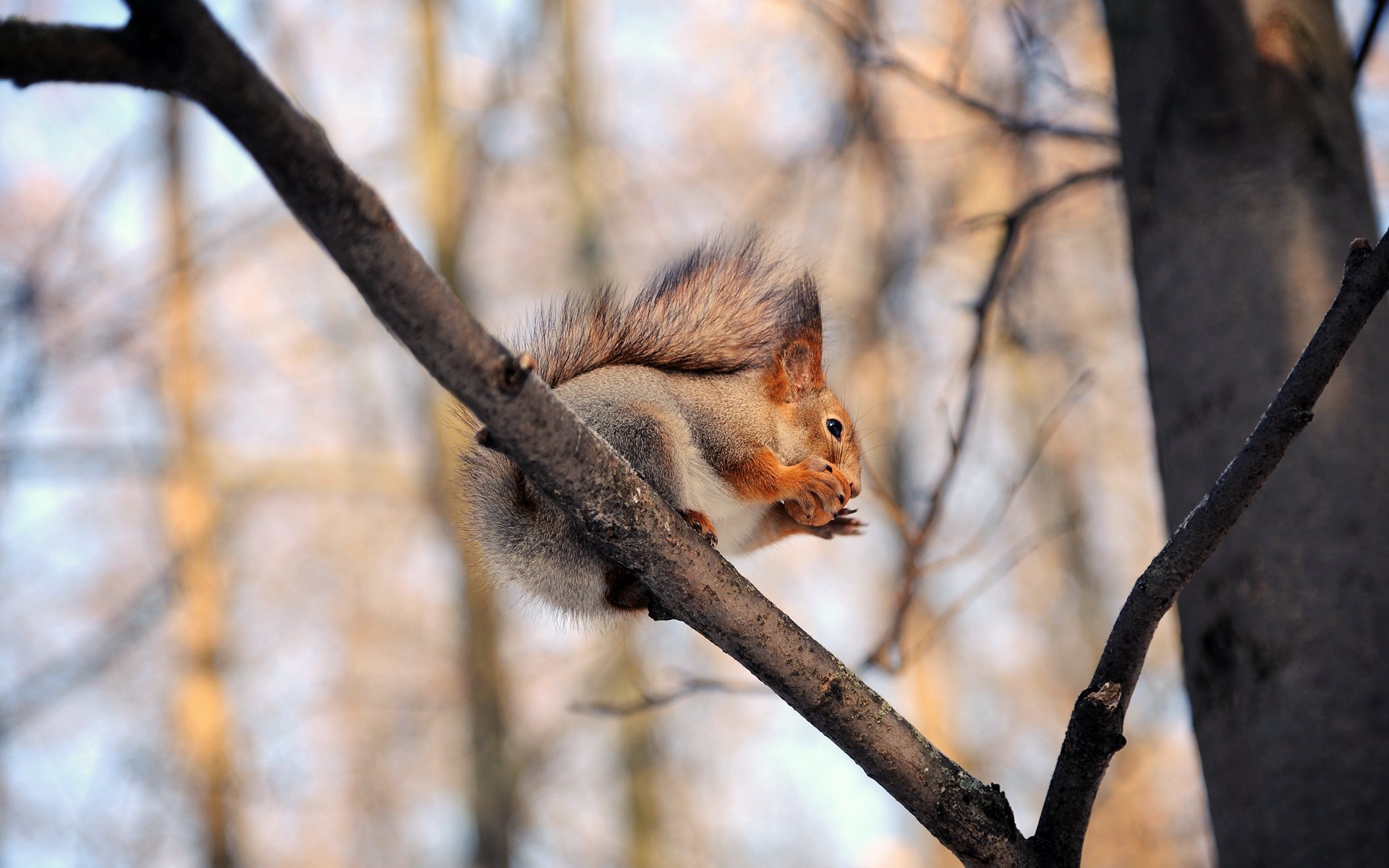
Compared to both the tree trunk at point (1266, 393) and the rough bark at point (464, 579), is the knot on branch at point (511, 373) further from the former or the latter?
the rough bark at point (464, 579)

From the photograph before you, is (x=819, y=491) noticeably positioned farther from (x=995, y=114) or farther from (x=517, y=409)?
(x=995, y=114)

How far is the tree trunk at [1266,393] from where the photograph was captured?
1.67m

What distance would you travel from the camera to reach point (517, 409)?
1.15 m

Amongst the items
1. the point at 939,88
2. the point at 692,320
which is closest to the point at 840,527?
the point at 692,320

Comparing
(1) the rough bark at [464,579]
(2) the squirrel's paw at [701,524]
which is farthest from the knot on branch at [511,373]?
(1) the rough bark at [464,579]

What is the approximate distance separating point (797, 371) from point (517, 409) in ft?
4.13

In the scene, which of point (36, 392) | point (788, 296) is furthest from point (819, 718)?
point (36, 392)

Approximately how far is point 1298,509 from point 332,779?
362 inches

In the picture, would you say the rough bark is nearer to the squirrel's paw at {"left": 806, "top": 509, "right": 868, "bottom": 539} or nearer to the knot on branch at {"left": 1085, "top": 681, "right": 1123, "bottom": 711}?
the squirrel's paw at {"left": 806, "top": 509, "right": 868, "bottom": 539}

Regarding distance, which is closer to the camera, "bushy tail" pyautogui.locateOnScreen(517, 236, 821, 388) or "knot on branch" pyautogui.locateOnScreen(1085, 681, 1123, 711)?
"knot on branch" pyautogui.locateOnScreen(1085, 681, 1123, 711)

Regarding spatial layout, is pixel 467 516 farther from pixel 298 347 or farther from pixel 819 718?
pixel 298 347

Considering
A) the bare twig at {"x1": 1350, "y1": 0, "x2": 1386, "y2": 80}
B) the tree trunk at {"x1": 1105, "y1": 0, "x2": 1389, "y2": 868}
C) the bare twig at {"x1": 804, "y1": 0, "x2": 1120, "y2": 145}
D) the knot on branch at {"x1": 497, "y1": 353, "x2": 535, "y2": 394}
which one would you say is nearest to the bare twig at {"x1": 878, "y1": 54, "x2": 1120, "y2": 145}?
the bare twig at {"x1": 804, "y1": 0, "x2": 1120, "y2": 145}

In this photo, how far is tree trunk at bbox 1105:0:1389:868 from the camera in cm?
167

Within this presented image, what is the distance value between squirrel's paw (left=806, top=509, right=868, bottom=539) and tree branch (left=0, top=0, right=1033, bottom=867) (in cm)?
71
